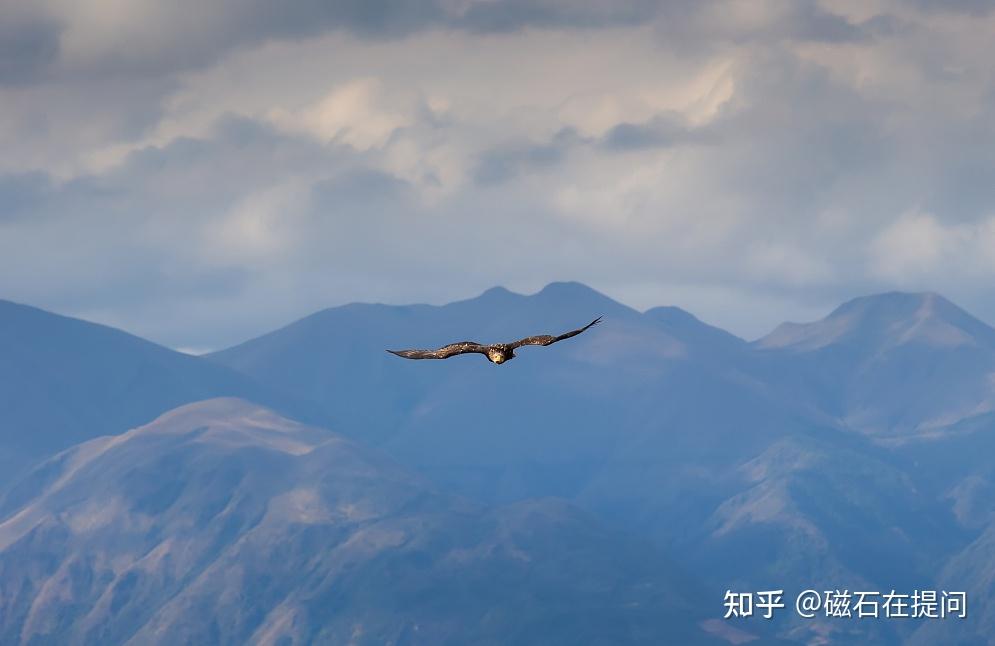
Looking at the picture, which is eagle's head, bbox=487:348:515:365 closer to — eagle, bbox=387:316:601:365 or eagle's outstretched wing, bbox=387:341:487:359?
eagle, bbox=387:316:601:365

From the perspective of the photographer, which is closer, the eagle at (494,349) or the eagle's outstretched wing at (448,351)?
the eagle at (494,349)

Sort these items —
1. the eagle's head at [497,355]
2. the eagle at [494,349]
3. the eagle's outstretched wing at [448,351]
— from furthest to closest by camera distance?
1. the eagle's outstretched wing at [448,351]
2. the eagle at [494,349]
3. the eagle's head at [497,355]

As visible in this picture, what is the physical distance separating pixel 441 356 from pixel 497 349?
3521mm

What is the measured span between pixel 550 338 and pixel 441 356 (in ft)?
19.6

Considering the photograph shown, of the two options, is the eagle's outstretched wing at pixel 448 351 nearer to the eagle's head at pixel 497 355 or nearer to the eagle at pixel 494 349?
the eagle at pixel 494 349

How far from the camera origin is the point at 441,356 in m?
85.8

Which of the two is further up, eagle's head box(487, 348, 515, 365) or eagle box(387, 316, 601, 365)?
eagle box(387, 316, 601, 365)

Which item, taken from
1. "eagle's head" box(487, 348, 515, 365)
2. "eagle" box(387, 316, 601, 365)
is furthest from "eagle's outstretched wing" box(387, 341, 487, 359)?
"eagle's head" box(487, 348, 515, 365)

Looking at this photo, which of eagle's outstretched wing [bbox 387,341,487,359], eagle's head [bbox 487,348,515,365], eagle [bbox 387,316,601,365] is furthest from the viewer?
eagle's outstretched wing [bbox 387,341,487,359]

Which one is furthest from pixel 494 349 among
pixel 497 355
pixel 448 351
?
pixel 448 351

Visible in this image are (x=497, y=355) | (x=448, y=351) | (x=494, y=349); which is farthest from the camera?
(x=448, y=351)

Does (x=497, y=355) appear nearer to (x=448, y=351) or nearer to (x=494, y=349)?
(x=494, y=349)

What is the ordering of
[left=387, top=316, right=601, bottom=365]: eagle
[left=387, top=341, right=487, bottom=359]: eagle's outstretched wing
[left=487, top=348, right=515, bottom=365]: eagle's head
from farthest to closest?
[left=387, top=341, right=487, bottom=359]: eagle's outstretched wing, [left=387, top=316, right=601, bottom=365]: eagle, [left=487, top=348, right=515, bottom=365]: eagle's head

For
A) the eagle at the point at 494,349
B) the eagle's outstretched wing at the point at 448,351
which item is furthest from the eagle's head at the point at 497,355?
the eagle's outstretched wing at the point at 448,351
